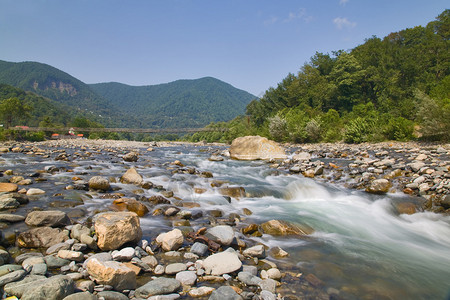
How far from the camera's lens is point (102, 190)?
736 centimetres

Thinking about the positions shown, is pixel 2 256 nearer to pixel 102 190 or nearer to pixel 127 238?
pixel 127 238

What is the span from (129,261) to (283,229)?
328 cm

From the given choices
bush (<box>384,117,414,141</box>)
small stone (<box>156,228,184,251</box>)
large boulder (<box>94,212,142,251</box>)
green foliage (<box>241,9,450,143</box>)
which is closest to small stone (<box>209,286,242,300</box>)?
small stone (<box>156,228,184,251</box>)

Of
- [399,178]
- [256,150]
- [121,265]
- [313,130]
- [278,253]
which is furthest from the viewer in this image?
[313,130]

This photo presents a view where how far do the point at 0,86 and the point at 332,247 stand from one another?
160 metres

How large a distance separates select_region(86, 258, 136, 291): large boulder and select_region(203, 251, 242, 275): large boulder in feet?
3.37

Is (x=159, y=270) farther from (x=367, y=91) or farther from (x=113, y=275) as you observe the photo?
(x=367, y=91)

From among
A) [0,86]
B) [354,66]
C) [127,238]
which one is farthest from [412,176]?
[0,86]

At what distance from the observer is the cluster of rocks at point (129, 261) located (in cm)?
276

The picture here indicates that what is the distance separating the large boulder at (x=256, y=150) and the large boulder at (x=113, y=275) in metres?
16.4

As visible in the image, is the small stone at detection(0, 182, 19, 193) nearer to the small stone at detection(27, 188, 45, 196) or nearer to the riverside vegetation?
the small stone at detection(27, 188, 45, 196)

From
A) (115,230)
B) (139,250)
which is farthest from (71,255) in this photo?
(139,250)

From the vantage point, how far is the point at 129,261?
11.5 ft

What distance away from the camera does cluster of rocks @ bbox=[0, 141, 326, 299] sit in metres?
2.76
